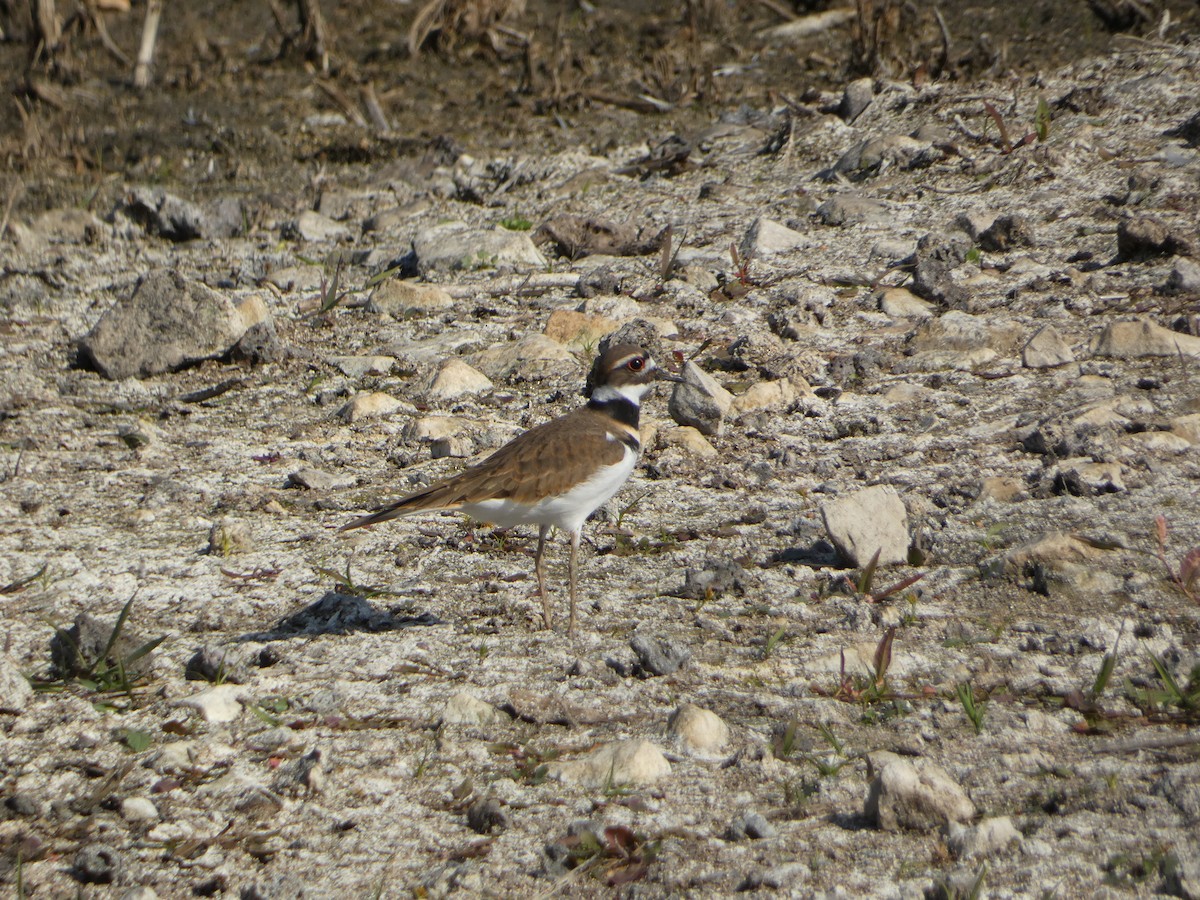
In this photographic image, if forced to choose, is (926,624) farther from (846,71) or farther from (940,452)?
(846,71)

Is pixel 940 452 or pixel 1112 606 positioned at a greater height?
pixel 940 452

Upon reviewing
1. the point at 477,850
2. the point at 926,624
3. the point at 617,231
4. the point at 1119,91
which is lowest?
the point at 477,850

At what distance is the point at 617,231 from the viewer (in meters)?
7.39

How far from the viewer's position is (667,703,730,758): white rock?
3.55 meters

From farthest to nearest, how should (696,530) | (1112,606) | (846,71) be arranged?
1. (846,71)
2. (696,530)
3. (1112,606)

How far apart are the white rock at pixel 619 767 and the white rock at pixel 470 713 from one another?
305 mm

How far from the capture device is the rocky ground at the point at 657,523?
10.6 feet

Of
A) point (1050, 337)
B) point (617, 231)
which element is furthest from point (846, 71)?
point (1050, 337)

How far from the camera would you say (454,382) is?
6051mm

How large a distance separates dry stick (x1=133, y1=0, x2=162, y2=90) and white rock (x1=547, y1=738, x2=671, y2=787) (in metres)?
8.57

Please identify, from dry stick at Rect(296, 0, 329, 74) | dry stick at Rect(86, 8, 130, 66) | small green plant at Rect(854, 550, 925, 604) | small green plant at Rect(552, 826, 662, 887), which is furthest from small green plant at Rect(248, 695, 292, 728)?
dry stick at Rect(86, 8, 130, 66)

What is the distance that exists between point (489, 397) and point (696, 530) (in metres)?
1.56

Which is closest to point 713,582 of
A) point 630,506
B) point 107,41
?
point 630,506

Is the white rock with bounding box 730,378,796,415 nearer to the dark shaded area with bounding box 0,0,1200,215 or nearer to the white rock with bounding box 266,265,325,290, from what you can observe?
the white rock with bounding box 266,265,325,290
